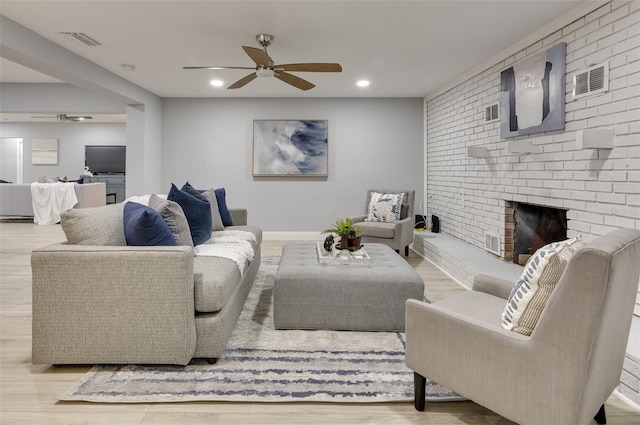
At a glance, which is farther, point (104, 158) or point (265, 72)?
point (104, 158)

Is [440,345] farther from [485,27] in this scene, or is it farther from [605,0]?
[485,27]

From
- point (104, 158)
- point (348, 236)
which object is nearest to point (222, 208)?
point (348, 236)

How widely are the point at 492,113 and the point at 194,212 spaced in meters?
3.32

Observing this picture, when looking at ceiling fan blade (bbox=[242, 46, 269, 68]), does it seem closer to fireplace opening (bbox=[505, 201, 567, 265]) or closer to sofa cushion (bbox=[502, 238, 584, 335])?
sofa cushion (bbox=[502, 238, 584, 335])

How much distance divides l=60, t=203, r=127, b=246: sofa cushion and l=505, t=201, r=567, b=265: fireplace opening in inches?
142

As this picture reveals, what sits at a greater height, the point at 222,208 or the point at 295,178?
the point at 295,178

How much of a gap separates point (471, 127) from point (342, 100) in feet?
7.86

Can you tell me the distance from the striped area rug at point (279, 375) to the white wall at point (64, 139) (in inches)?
442

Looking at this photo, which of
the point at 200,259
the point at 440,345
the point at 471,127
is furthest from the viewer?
the point at 471,127

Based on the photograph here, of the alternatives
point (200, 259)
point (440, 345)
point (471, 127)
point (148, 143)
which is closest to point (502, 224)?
point (471, 127)

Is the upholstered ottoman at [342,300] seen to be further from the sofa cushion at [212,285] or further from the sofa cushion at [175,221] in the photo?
the sofa cushion at [175,221]

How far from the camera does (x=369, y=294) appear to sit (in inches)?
103

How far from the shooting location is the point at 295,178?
6469mm

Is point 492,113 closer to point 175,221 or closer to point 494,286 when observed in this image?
point 494,286
